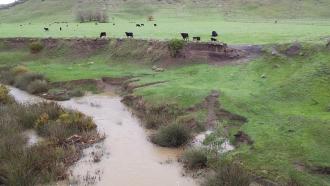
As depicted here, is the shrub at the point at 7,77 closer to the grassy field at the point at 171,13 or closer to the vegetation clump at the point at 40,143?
the vegetation clump at the point at 40,143

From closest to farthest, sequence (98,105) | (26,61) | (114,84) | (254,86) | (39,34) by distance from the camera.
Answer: (254,86)
(98,105)
(114,84)
(26,61)
(39,34)

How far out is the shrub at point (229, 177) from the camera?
1562 cm

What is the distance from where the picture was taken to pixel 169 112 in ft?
83.7

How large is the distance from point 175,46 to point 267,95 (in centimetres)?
1206

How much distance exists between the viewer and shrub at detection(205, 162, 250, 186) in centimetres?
1562

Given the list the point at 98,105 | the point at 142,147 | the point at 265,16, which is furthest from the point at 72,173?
the point at 265,16

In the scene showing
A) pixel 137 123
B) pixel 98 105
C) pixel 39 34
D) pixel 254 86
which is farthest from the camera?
pixel 39 34

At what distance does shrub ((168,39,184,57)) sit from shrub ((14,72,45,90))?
10.3 m

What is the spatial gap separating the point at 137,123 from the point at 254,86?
7460mm

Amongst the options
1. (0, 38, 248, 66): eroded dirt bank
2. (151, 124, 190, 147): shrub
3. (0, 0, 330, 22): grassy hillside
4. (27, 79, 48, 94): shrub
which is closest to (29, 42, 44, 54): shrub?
(0, 38, 248, 66): eroded dirt bank

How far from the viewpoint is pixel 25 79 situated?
119 ft

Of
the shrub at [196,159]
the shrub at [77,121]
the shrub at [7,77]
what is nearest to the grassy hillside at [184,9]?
the shrub at [7,77]

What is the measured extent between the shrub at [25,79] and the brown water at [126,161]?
1129cm

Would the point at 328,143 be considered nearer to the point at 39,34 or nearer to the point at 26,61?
the point at 26,61
